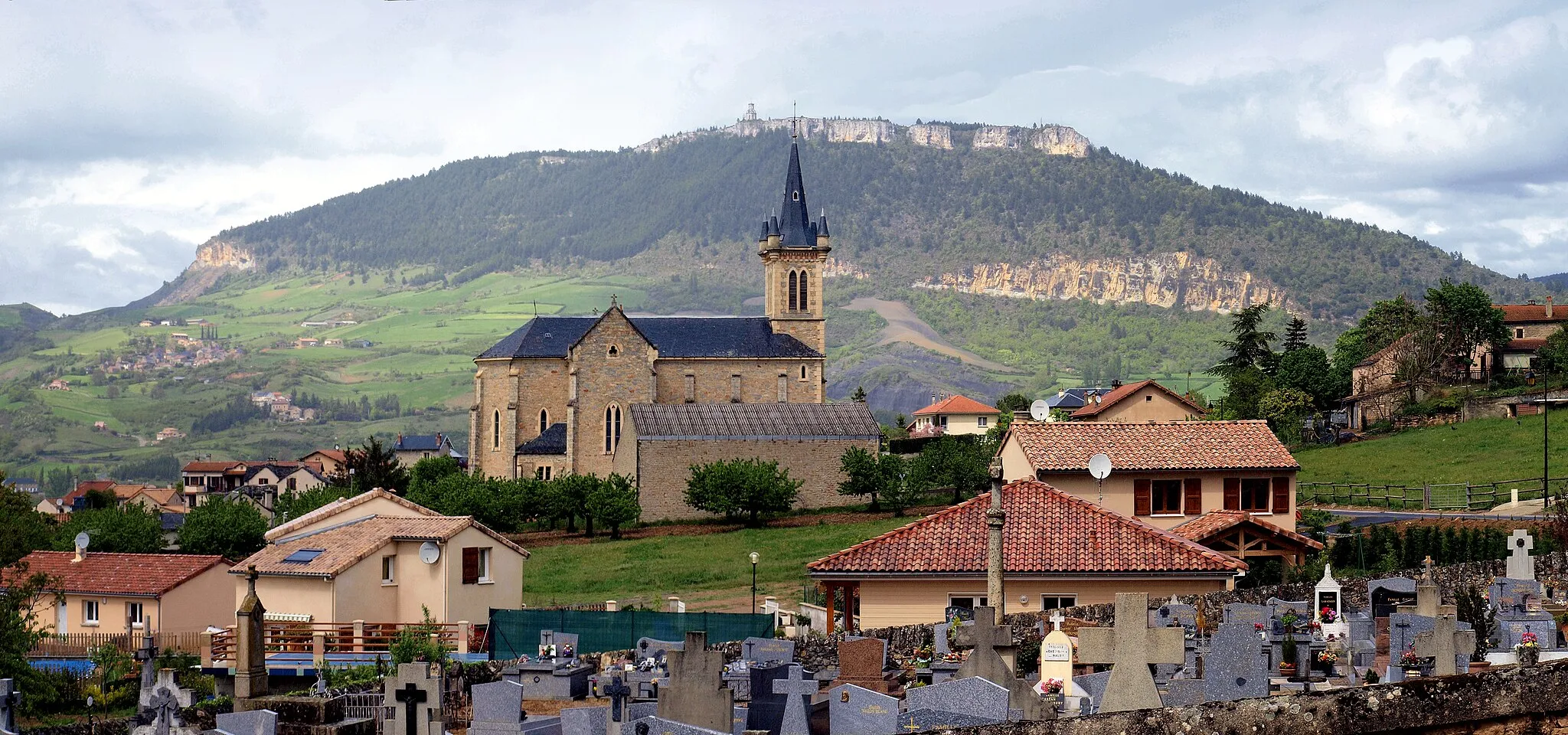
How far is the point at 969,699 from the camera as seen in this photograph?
1352cm

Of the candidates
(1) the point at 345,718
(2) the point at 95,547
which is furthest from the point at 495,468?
(1) the point at 345,718

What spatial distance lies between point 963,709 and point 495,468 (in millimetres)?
76982

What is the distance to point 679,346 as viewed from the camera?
293 feet

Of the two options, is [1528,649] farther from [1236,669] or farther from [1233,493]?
[1233,493]

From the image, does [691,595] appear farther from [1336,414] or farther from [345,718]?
[1336,414]

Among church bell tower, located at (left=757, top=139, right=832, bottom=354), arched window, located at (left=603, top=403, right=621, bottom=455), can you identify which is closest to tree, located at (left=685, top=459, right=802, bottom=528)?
arched window, located at (left=603, top=403, right=621, bottom=455)

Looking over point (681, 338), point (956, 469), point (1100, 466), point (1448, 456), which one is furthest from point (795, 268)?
point (1100, 466)

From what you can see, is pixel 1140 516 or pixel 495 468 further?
pixel 495 468

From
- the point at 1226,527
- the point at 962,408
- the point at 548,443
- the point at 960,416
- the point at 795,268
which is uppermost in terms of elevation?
the point at 795,268

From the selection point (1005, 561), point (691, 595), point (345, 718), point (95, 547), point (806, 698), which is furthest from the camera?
point (95, 547)

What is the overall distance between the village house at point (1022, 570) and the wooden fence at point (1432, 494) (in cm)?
2141

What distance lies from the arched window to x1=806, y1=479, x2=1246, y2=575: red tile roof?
55.7m

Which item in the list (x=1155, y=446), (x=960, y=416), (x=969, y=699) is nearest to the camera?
(x=969, y=699)

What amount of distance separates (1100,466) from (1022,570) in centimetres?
732
